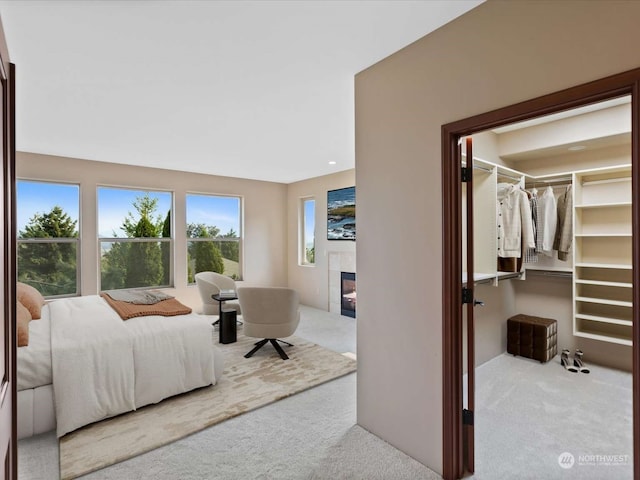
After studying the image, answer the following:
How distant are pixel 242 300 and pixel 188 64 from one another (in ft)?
7.65

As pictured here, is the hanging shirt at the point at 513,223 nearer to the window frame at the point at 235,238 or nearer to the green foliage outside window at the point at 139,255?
the window frame at the point at 235,238

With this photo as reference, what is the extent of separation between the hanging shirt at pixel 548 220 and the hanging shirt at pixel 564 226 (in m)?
0.07

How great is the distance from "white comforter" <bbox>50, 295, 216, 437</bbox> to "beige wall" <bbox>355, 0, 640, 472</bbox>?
1.48 metres

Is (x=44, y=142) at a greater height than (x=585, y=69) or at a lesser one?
greater

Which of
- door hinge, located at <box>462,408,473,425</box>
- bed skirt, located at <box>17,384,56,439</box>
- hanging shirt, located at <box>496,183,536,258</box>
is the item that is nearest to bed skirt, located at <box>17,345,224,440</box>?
bed skirt, located at <box>17,384,56,439</box>

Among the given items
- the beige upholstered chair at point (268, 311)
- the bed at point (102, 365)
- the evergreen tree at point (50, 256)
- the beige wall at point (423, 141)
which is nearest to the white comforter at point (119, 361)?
the bed at point (102, 365)

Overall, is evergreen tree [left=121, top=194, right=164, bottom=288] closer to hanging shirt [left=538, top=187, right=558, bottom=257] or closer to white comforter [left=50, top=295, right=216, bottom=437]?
white comforter [left=50, top=295, right=216, bottom=437]

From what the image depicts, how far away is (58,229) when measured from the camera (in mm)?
4824

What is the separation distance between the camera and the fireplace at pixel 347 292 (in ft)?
19.5

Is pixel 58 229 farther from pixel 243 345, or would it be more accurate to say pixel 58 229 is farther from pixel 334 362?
pixel 334 362

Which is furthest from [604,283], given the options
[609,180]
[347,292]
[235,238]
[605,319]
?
[235,238]

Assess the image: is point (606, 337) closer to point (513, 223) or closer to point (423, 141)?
point (513, 223)

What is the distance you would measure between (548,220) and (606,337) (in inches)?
47.2

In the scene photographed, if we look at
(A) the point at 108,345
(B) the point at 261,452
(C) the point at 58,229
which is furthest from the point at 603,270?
(C) the point at 58,229
